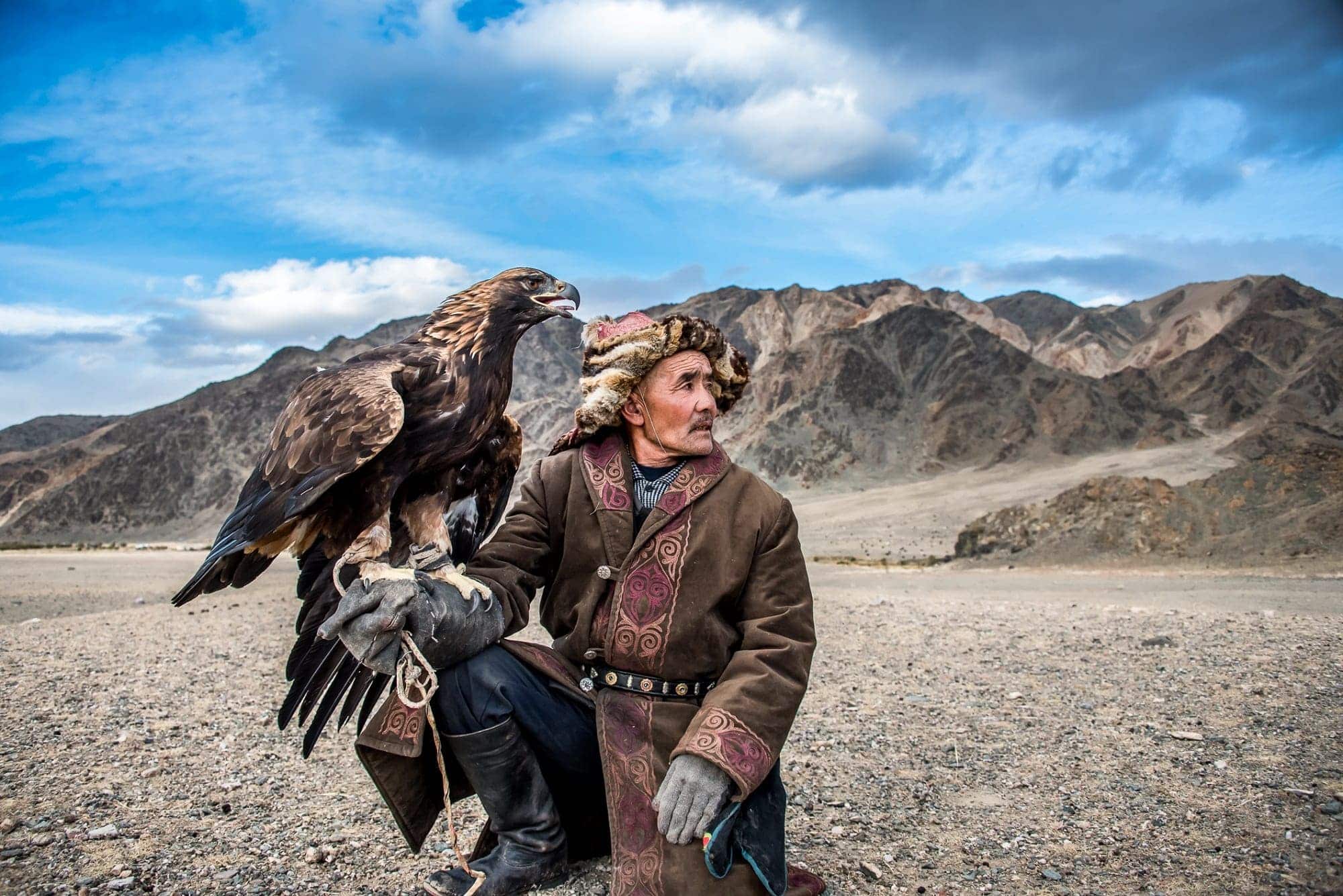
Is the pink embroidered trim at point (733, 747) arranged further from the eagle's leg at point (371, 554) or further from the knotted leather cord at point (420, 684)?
the eagle's leg at point (371, 554)

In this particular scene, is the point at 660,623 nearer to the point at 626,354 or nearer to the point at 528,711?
the point at 528,711

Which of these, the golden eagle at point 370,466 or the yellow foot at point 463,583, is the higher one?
the golden eagle at point 370,466

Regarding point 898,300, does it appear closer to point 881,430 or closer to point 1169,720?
A: point 881,430

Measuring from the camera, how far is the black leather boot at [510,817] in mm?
2484

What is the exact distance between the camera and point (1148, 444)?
111ft

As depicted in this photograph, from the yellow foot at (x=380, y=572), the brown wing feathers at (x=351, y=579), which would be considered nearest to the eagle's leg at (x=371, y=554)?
the yellow foot at (x=380, y=572)

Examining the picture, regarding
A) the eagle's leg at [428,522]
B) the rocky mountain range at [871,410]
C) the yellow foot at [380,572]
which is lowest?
the yellow foot at [380,572]

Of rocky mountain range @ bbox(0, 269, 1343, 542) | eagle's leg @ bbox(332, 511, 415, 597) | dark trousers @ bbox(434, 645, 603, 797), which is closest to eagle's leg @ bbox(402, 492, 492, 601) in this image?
eagle's leg @ bbox(332, 511, 415, 597)

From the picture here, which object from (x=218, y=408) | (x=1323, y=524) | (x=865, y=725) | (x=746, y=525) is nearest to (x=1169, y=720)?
(x=865, y=725)

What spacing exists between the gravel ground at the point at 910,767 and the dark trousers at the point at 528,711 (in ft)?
1.18

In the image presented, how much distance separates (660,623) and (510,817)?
2.37 ft

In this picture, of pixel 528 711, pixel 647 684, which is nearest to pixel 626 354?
pixel 647 684

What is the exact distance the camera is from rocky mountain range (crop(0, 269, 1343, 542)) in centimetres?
3609

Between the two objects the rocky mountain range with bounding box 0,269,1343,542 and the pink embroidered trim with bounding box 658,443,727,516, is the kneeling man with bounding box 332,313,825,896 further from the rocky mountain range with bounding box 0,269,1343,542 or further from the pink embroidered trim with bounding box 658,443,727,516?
the rocky mountain range with bounding box 0,269,1343,542
